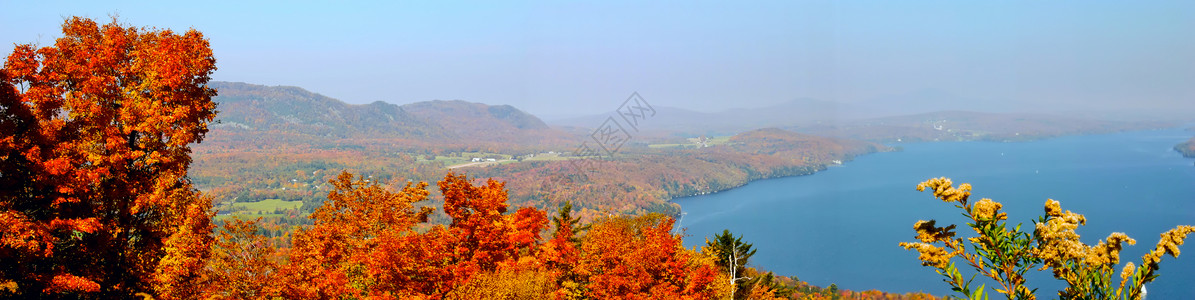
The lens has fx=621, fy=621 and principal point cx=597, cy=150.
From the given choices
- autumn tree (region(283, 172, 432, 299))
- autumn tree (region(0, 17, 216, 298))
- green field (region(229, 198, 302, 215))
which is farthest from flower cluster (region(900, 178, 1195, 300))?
green field (region(229, 198, 302, 215))

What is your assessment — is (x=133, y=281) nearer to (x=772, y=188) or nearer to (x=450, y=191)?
(x=450, y=191)

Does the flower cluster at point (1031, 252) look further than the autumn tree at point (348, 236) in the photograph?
No

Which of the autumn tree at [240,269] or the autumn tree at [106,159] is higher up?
the autumn tree at [106,159]

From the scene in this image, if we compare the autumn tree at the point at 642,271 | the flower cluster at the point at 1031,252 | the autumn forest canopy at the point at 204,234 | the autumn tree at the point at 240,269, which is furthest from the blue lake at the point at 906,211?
the flower cluster at the point at 1031,252

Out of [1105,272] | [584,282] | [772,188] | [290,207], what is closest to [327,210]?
[584,282]

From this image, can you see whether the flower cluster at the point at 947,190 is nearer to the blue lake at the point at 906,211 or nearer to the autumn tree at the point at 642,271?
the autumn tree at the point at 642,271

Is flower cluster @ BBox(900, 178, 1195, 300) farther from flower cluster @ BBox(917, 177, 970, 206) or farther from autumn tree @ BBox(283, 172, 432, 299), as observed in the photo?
autumn tree @ BBox(283, 172, 432, 299)

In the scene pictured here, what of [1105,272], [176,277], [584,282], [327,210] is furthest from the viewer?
[584,282]
